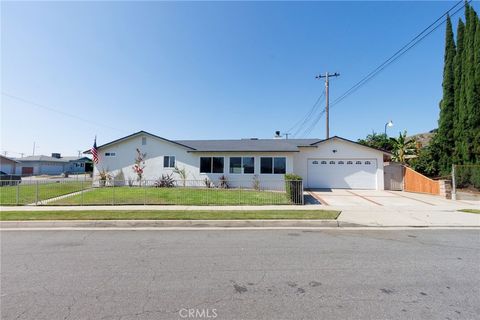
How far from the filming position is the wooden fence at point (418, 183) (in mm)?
15179

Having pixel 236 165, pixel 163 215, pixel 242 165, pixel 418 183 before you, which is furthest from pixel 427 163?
pixel 163 215

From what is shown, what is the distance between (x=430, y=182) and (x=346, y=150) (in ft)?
18.8

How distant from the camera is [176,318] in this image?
2.78 metres

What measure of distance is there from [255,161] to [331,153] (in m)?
6.36

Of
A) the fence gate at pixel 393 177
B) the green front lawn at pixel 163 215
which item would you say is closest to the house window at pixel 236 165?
the green front lawn at pixel 163 215

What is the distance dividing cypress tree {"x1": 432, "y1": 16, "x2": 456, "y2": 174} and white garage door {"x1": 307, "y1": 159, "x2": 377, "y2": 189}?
4.81 m


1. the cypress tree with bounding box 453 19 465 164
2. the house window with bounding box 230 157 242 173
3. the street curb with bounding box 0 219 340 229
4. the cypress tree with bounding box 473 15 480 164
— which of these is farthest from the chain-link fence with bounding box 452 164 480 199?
the house window with bounding box 230 157 242 173

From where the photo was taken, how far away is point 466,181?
572 inches

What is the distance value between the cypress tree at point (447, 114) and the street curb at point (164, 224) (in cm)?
1588

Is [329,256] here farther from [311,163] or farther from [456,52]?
[456,52]

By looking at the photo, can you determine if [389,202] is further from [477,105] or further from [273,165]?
[477,105]

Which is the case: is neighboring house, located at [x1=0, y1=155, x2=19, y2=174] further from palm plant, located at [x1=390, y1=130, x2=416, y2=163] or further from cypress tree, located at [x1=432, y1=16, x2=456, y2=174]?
cypress tree, located at [x1=432, y1=16, x2=456, y2=174]

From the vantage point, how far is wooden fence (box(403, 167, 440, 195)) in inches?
598

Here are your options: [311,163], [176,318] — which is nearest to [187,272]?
[176,318]
